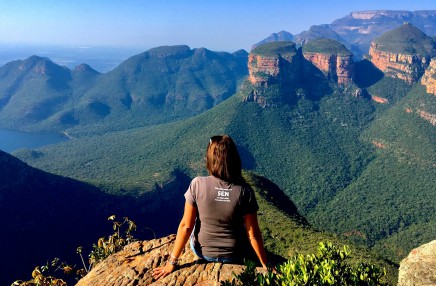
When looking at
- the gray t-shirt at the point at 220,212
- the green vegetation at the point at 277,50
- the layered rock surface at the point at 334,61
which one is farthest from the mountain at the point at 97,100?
the gray t-shirt at the point at 220,212

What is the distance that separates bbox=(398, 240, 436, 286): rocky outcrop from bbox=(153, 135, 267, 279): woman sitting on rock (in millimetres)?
3718

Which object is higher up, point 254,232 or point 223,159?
point 223,159

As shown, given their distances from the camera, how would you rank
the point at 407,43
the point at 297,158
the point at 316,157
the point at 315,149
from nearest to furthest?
1. the point at 316,157
2. the point at 297,158
3. the point at 315,149
4. the point at 407,43

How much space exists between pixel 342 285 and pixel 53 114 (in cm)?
18496

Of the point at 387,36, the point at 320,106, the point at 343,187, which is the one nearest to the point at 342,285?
the point at 343,187

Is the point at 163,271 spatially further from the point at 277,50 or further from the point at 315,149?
the point at 277,50

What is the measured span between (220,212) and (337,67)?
387ft

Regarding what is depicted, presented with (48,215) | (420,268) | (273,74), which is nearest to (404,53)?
(273,74)

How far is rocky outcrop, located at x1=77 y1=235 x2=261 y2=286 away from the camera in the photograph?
7579 millimetres

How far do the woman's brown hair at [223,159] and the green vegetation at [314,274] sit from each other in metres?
1.74

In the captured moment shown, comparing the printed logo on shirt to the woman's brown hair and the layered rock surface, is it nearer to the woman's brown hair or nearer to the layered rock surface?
the woman's brown hair

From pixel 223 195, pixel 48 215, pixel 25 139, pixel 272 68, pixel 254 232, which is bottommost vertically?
pixel 25 139

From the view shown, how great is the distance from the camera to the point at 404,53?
110812 mm

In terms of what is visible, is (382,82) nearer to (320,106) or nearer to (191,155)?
(320,106)
